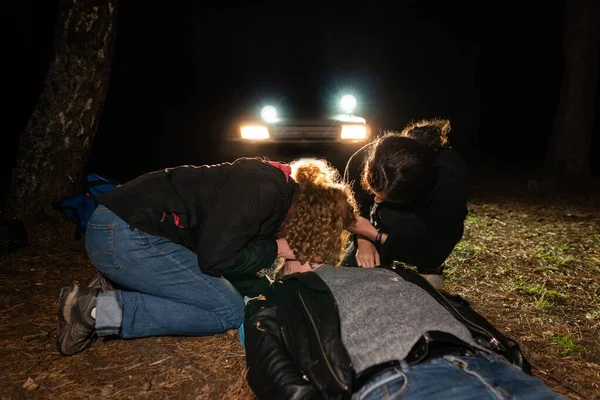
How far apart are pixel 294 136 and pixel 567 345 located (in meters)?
4.36

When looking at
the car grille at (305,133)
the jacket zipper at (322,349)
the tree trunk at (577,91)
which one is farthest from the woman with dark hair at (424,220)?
the tree trunk at (577,91)

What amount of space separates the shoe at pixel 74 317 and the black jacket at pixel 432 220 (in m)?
1.61

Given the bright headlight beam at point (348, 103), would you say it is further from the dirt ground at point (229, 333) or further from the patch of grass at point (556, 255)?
the patch of grass at point (556, 255)

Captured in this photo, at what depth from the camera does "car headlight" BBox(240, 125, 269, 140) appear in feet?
20.5

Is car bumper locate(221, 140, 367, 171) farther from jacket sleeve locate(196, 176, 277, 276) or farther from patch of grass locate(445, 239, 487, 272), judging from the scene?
jacket sleeve locate(196, 176, 277, 276)

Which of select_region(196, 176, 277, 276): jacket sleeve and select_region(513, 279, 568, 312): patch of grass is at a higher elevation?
select_region(196, 176, 277, 276): jacket sleeve

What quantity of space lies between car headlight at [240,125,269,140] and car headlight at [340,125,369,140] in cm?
107

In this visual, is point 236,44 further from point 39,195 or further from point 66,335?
point 66,335

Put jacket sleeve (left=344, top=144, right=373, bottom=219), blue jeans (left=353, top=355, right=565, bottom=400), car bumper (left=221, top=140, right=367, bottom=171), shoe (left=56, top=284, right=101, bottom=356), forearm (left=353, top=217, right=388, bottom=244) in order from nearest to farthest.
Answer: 1. blue jeans (left=353, top=355, right=565, bottom=400)
2. shoe (left=56, top=284, right=101, bottom=356)
3. forearm (left=353, top=217, right=388, bottom=244)
4. jacket sleeve (left=344, top=144, right=373, bottom=219)
5. car bumper (left=221, top=140, right=367, bottom=171)

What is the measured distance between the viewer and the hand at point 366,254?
10.0 feet

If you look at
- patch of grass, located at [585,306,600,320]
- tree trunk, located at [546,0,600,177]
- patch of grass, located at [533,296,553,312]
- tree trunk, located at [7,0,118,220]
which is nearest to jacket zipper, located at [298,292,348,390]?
patch of grass, located at [533,296,553,312]

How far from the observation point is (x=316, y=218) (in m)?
2.35

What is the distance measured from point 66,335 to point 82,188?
254cm

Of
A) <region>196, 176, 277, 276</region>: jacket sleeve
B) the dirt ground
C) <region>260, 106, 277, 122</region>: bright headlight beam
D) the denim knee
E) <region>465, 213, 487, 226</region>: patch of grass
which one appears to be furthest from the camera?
<region>260, 106, 277, 122</region>: bright headlight beam
